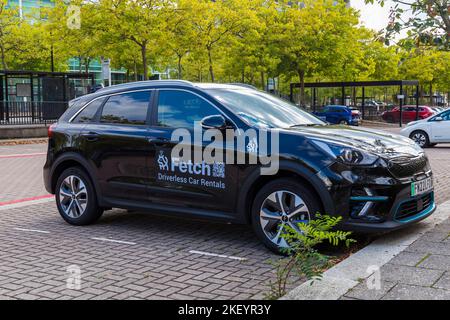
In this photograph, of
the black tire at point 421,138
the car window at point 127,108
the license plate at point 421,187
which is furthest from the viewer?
the black tire at point 421,138

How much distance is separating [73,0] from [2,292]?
90.7ft

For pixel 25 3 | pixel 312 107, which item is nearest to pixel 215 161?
pixel 312 107

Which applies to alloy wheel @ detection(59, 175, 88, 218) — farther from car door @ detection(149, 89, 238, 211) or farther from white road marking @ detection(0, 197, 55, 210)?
white road marking @ detection(0, 197, 55, 210)

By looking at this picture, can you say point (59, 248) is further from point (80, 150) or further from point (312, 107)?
point (312, 107)

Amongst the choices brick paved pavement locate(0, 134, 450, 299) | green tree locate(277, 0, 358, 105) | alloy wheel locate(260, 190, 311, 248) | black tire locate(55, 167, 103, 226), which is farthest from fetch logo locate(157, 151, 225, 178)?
green tree locate(277, 0, 358, 105)

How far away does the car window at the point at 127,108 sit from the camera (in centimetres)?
686

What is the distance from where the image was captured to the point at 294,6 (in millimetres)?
41719

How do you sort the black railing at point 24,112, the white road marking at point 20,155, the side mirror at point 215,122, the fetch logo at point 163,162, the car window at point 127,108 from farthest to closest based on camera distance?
1. the black railing at point 24,112
2. the white road marking at point 20,155
3. the car window at point 127,108
4. the fetch logo at point 163,162
5. the side mirror at point 215,122

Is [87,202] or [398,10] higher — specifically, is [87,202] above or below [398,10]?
below

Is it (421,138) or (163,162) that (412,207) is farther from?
(421,138)

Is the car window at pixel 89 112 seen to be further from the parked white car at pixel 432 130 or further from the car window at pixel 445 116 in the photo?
the car window at pixel 445 116

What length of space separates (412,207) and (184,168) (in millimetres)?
2356

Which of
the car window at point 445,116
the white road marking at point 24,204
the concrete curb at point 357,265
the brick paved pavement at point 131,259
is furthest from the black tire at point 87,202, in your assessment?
the car window at point 445,116

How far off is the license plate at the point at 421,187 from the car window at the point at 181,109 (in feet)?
6.89
